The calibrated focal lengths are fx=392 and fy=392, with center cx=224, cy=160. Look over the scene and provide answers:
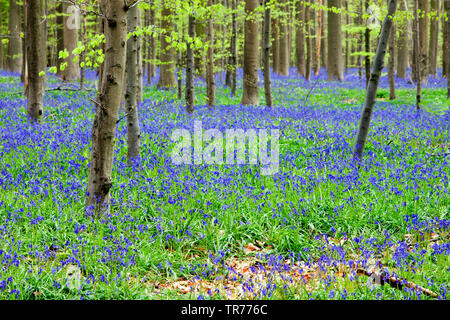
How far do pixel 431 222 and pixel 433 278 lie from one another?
1365 millimetres

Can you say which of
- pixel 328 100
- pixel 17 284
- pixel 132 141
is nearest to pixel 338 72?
pixel 328 100

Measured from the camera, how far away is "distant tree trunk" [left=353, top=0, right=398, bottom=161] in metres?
7.32

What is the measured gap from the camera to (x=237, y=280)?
4.26m

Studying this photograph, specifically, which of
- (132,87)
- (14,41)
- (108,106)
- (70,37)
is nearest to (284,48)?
(70,37)

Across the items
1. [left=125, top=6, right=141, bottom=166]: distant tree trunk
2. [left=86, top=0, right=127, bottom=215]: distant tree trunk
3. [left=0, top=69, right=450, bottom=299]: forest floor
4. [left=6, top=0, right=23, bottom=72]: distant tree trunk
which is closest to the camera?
[left=0, top=69, right=450, bottom=299]: forest floor

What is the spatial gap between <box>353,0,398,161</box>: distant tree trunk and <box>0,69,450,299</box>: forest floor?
1.51 feet

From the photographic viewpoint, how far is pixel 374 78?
751 cm

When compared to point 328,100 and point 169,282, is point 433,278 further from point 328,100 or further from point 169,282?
point 328,100

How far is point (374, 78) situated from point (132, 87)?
4617 mm

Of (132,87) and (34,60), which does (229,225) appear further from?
(34,60)

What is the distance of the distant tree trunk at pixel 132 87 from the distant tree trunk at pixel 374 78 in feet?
14.4

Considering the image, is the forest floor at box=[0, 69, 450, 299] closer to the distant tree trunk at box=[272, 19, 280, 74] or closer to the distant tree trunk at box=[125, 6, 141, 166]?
the distant tree trunk at box=[125, 6, 141, 166]

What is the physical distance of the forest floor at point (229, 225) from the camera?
3.95m

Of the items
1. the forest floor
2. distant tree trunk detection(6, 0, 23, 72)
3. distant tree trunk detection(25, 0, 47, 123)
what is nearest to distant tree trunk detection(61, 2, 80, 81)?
distant tree trunk detection(6, 0, 23, 72)
